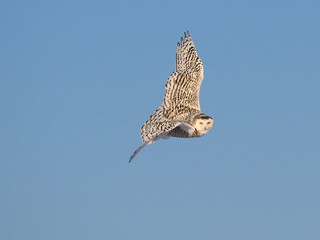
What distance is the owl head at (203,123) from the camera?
29625 millimetres

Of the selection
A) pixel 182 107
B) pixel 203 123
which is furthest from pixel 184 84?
pixel 203 123

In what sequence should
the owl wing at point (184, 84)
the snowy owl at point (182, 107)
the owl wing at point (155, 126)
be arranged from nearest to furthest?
the owl wing at point (155, 126) → the snowy owl at point (182, 107) → the owl wing at point (184, 84)

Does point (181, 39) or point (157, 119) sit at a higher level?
point (181, 39)

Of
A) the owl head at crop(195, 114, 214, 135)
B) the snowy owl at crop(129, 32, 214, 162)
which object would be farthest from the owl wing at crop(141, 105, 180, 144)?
the owl head at crop(195, 114, 214, 135)

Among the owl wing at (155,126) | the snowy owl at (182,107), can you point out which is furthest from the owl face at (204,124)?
the owl wing at (155,126)

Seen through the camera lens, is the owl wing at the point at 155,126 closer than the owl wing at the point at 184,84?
Yes

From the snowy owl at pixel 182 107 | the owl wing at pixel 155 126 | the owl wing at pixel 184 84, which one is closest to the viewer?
the owl wing at pixel 155 126

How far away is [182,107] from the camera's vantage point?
102ft

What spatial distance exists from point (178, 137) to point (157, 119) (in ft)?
4.16

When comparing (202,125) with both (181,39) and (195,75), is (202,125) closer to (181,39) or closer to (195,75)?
(195,75)

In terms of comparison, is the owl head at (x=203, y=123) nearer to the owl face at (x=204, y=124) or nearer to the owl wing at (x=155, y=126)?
the owl face at (x=204, y=124)

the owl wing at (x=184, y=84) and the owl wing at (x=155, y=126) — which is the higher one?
the owl wing at (x=184, y=84)

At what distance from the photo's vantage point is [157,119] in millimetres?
30422

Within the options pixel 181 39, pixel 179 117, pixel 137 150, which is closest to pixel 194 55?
pixel 181 39
